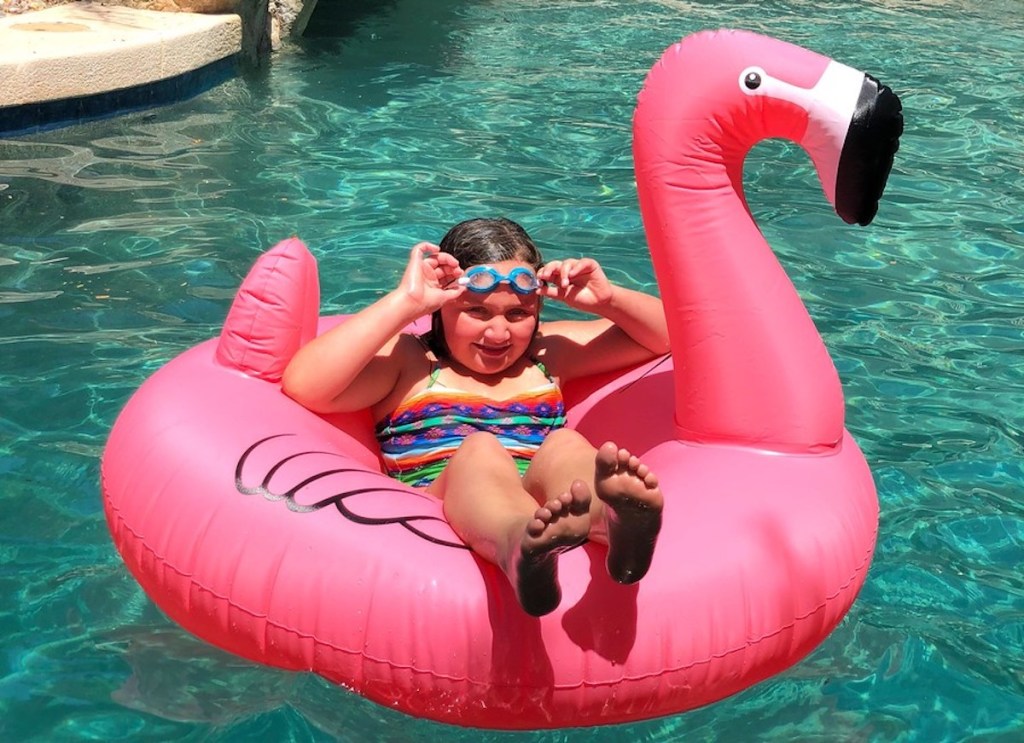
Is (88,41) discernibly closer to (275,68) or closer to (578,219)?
(275,68)

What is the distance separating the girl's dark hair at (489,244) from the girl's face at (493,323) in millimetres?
29

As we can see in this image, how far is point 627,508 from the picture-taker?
2.06 meters

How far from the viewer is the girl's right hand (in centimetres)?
289

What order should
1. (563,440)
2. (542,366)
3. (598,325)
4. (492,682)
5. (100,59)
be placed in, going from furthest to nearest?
(100,59), (598,325), (542,366), (563,440), (492,682)

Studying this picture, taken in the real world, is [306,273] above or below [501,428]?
above

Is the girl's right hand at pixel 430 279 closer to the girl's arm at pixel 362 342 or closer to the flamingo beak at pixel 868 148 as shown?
the girl's arm at pixel 362 342

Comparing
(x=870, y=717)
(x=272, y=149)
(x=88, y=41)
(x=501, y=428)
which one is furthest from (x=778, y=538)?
(x=88, y=41)

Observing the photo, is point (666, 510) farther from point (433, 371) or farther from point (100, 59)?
point (100, 59)

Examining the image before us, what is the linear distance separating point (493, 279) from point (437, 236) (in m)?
2.34

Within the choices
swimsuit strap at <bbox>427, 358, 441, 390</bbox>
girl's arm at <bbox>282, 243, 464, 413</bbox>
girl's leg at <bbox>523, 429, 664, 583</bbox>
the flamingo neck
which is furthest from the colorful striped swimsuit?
girl's leg at <bbox>523, 429, 664, 583</bbox>

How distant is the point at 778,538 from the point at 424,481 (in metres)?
0.91

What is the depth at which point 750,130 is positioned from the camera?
2.71m

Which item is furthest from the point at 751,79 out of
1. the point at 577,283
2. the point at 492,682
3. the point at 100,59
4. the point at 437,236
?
the point at 100,59

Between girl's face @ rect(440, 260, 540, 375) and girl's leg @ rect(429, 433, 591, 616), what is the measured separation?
0.34 m
